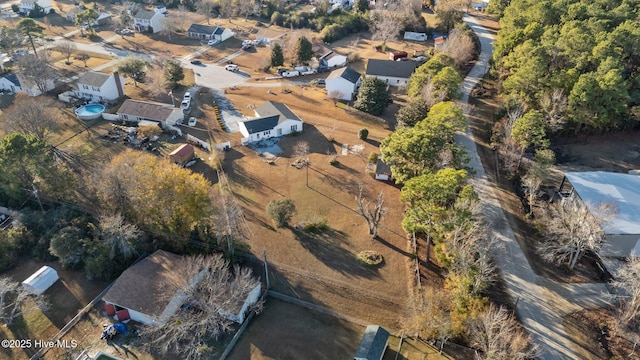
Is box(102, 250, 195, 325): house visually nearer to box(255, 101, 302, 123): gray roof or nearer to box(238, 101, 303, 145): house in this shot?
box(238, 101, 303, 145): house

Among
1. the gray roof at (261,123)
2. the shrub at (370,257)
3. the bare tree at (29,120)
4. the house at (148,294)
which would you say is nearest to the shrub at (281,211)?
the shrub at (370,257)

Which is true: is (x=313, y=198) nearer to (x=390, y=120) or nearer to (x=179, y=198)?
(x=179, y=198)

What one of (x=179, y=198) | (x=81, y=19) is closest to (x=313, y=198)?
(x=179, y=198)

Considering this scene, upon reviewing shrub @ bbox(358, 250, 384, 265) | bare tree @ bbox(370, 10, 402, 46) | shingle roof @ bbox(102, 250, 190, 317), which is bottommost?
shrub @ bbox(358, 250, 384, 265)

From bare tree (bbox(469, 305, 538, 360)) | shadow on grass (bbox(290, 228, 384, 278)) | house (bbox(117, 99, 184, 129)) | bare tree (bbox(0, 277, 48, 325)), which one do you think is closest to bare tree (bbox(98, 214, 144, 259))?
bare tree (bbox(0, 277, 48, 325))

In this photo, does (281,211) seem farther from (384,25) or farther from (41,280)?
(384,25)

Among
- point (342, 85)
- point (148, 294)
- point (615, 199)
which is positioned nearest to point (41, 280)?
point (148, 294)
